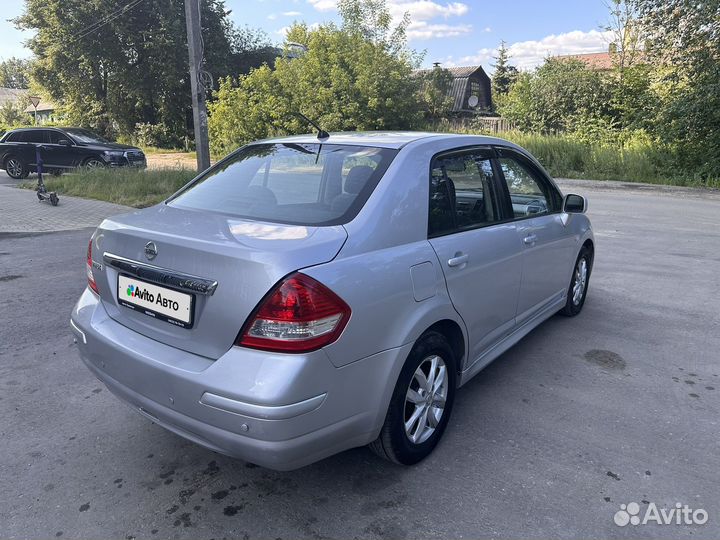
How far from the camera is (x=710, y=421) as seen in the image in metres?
3.26

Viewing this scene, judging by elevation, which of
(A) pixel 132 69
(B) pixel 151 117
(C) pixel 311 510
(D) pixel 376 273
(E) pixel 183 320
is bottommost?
(C) pixel 311 510

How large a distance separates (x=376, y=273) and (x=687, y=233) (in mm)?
8921

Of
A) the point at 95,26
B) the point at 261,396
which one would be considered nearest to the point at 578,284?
the point at 261,396

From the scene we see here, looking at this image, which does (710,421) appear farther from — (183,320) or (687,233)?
(687,233)

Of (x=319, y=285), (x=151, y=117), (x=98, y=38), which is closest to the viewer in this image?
(x=319, y=285)

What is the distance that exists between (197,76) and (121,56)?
21797 mm

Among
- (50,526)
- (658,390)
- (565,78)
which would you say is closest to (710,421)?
(658,390)

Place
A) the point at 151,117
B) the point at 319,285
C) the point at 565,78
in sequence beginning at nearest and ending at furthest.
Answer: the point at 319,285 < the point at 565,78 < the point at 151,117

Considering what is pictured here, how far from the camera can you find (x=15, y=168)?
17406mm

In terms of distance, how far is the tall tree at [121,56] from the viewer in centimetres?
2850

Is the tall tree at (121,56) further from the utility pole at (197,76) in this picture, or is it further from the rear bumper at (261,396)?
the rear bumper at (261,396)

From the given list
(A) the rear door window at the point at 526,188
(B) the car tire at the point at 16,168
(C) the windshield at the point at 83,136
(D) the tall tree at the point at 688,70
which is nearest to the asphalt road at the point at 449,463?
(A) the rear door window at the point at 526,188

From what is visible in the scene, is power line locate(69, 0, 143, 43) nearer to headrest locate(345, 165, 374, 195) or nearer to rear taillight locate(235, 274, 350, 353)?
headrest locate(345, 165, 374, 195)

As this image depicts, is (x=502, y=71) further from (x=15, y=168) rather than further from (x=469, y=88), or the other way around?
(x=15, y=168)
